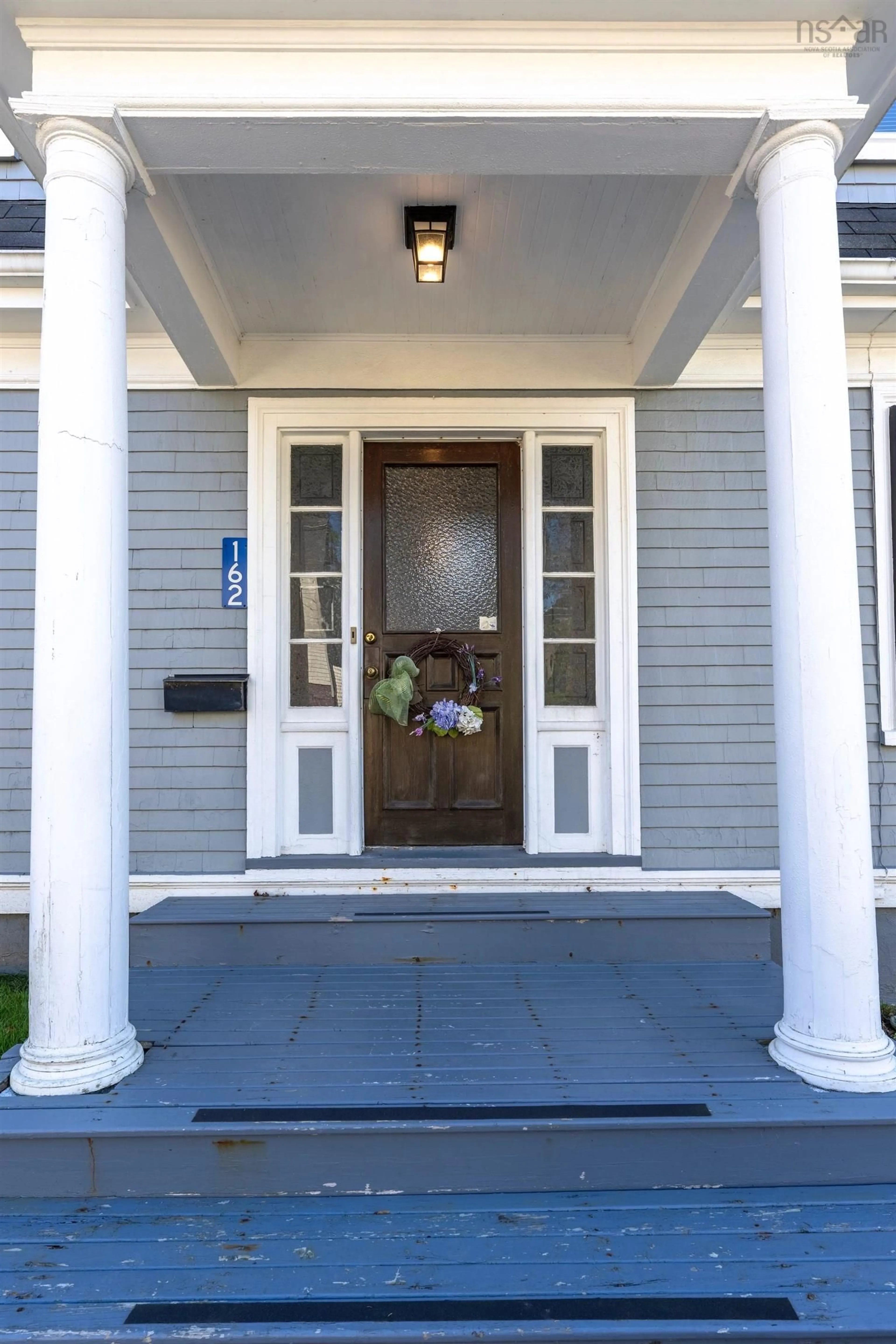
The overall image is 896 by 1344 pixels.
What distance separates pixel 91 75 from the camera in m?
2.28

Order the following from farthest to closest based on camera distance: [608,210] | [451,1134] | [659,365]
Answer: [659,365]
[608,210]
[451,1134]

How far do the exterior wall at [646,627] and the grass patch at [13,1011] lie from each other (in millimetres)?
499

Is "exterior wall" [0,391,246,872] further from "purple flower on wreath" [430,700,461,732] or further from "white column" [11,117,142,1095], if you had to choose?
"white column" [11,117,142,1095]

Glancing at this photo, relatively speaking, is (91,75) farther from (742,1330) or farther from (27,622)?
(742,1330)

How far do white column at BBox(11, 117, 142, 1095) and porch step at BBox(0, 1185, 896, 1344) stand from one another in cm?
40

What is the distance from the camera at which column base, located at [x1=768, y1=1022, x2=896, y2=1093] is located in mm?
2158

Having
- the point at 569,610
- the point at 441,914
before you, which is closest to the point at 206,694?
the point at 441,914

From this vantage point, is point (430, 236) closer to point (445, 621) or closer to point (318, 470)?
point (318, 470)

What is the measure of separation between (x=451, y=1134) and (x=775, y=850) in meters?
2.38

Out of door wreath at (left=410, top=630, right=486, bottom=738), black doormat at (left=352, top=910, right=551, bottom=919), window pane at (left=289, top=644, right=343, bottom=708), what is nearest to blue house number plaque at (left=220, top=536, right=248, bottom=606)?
window pane at (left=289, top=644, right=343, bottom=708)

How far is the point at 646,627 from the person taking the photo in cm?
391

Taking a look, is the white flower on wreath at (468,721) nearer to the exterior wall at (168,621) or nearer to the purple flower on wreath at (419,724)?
the purple flower on wreath at (419,724)

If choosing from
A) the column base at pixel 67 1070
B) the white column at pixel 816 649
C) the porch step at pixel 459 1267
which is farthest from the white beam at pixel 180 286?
the porch step at pixel 459 1267

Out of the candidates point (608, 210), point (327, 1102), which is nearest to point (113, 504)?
point (327, 1102)
